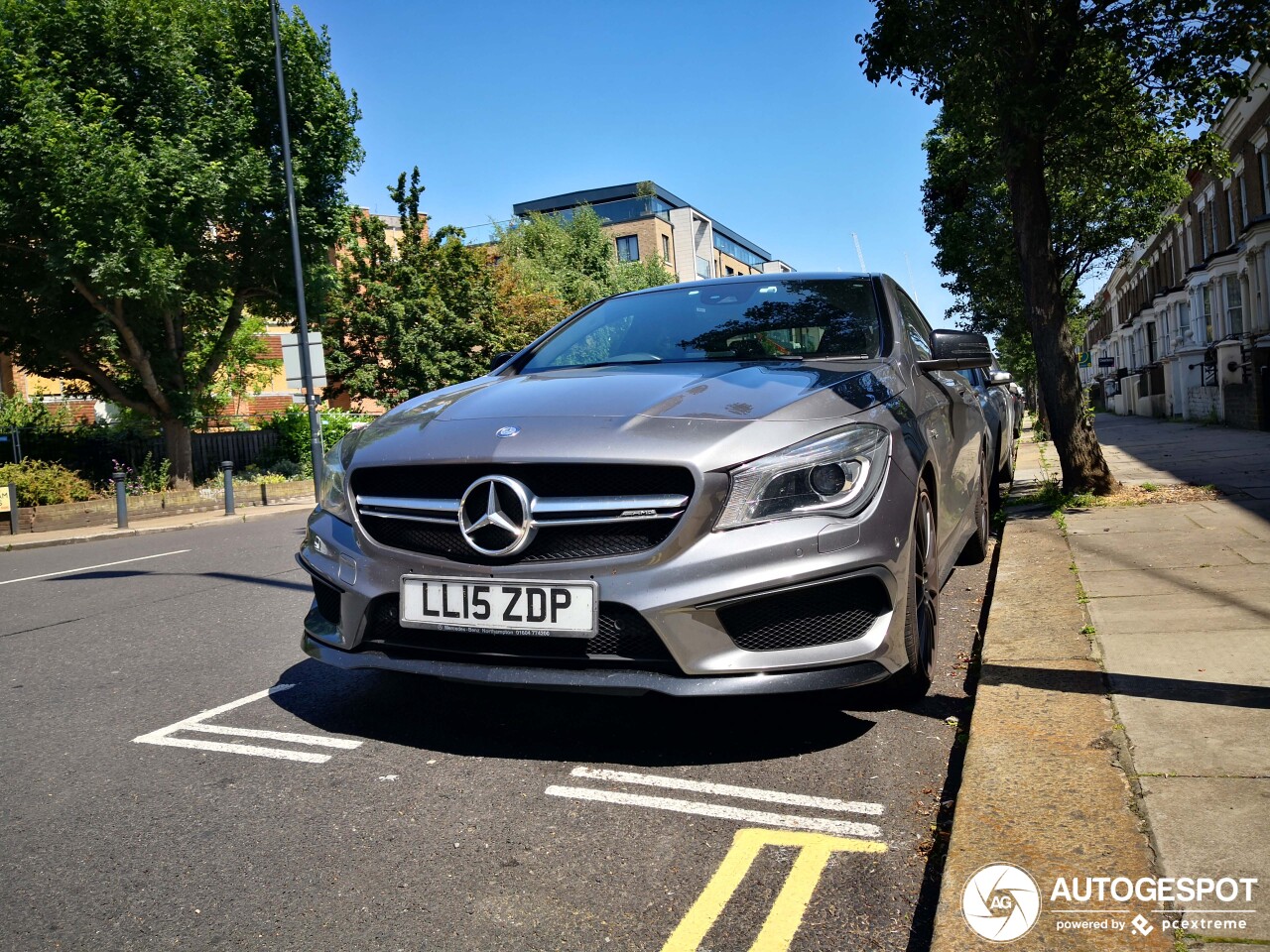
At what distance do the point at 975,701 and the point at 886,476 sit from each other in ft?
3.01

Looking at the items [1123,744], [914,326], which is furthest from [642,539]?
[914,326]

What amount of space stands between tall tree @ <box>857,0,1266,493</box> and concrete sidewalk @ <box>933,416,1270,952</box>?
3727mm

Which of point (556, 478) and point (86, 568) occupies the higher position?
point (556, 478)

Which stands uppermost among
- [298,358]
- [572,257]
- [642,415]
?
[572,257]

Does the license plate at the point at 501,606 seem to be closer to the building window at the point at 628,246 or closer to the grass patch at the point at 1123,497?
the grass patch at the point at 1123,497

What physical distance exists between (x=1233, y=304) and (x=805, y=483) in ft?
114

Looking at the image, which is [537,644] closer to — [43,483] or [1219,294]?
[43,483]

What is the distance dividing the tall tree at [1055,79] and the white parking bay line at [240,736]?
24.8ft

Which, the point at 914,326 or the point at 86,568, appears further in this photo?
the point at 86,568

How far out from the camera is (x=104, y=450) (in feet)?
75.9

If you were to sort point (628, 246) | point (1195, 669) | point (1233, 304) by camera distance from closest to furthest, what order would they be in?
point (1195, 669), point (1233, 304), point (628, 246)

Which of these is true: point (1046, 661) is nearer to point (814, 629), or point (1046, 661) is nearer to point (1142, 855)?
point (814, 629)

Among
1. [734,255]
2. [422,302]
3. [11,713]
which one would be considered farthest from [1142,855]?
[734,255]

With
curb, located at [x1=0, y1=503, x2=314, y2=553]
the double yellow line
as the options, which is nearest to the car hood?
the double yellow line
